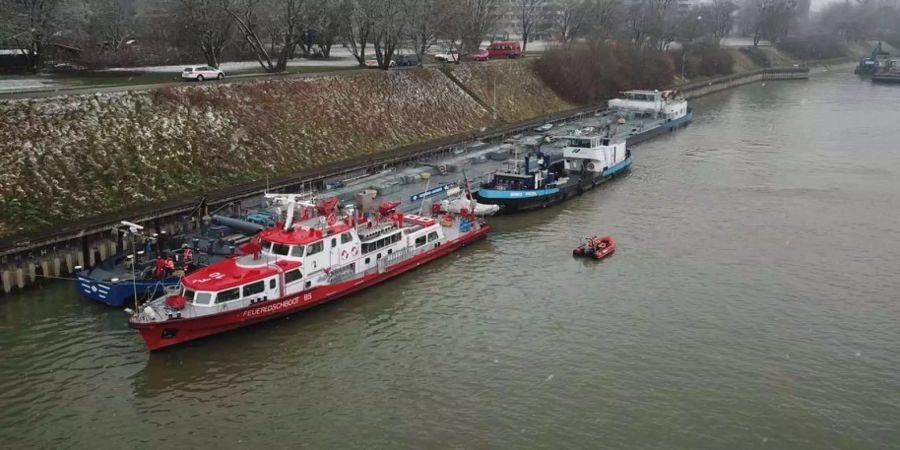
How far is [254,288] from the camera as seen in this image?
28.0 metres

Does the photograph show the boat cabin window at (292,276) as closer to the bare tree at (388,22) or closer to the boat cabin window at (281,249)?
the boat cabin window at (281,249)

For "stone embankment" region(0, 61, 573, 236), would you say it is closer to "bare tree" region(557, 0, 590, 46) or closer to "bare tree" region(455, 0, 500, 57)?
"bare tree" region(455, 0, 500, 57)

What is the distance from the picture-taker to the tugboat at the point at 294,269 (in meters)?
26.7

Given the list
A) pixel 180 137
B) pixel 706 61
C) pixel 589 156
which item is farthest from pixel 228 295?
pixel 706 61

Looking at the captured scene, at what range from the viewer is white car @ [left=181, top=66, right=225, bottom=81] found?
53344mm

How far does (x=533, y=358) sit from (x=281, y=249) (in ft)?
37.1

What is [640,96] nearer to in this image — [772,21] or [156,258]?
[156,258]

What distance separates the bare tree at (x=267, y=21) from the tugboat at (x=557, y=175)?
24.4 metres

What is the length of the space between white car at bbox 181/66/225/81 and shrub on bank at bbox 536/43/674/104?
4479 cm

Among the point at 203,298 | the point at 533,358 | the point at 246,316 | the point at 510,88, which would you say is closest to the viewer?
the point at 533,358

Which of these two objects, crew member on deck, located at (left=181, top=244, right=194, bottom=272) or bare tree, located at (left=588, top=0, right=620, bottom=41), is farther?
bare tree, located at (left=588, top=0, right=620, bottom=41)

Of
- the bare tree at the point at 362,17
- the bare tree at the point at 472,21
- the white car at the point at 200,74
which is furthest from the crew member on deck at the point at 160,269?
the bare tree at the point at 472,21

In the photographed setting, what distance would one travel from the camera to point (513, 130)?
225ft

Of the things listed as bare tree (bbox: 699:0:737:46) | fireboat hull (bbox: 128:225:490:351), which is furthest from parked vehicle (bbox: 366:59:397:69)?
bare tree (bbox: 699:0:737:46)
